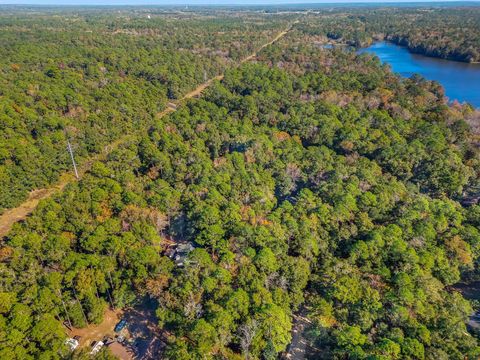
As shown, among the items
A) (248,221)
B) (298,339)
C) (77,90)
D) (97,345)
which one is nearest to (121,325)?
(97,345)

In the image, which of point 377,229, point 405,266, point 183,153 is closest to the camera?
point 405,266

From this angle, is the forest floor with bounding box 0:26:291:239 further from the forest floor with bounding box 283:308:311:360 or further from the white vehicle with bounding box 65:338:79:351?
the forest floor with bounding box 283:308:311:360

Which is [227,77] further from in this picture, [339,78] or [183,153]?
[183,153]

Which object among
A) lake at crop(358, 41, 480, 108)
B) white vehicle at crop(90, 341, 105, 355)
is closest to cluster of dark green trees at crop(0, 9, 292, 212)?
white vehicle at crop(90, 341, 105, 355)

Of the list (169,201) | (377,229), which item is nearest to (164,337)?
(169,201)

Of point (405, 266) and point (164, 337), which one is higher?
point (405, 266)

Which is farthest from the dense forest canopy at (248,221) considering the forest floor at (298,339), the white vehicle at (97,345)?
the white vehicle at (97,345)
